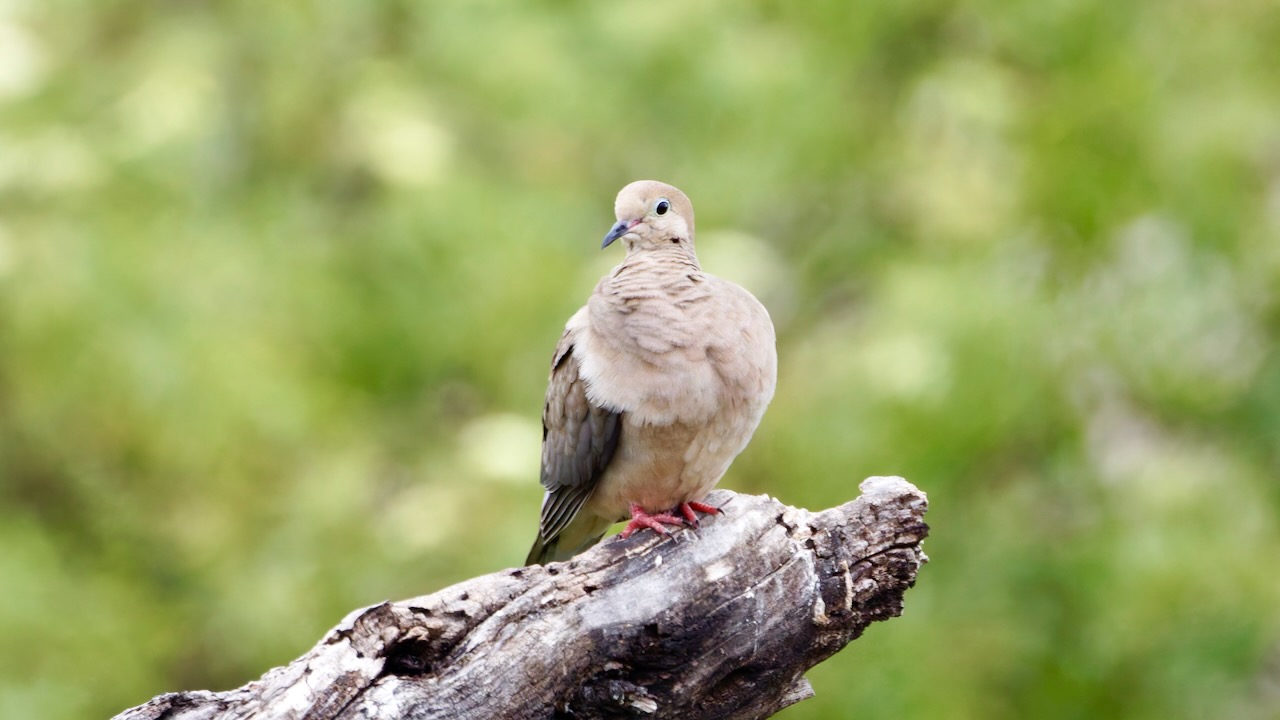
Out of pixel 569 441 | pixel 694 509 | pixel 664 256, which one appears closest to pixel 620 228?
pixel 664 256

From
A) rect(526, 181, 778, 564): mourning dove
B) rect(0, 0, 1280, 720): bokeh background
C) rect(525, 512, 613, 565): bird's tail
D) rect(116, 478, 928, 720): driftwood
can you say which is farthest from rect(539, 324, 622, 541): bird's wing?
rect(0, 0, 1280, 720): bokeh background

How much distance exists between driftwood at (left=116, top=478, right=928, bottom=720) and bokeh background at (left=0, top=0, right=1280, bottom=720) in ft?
7.81

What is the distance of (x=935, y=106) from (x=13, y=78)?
467 cm

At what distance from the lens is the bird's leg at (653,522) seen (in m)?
3.53

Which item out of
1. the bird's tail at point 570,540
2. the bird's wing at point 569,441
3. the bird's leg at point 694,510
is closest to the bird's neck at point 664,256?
the bird's wing at point 569,441

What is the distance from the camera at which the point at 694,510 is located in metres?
3.65

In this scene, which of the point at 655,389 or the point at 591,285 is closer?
the point at 655,389

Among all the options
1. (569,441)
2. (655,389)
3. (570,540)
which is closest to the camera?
(655,389)

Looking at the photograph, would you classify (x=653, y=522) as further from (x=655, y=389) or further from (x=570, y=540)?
(x=570, y=540)

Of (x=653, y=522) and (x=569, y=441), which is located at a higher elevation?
(x=569, y=441)

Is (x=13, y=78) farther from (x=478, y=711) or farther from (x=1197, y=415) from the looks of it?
(x=1197, y=415)

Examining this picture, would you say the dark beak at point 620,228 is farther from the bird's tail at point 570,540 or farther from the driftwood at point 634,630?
the driftwood at point 634,630

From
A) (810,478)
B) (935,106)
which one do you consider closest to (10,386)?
(810,478)

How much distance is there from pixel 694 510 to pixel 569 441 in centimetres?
59
